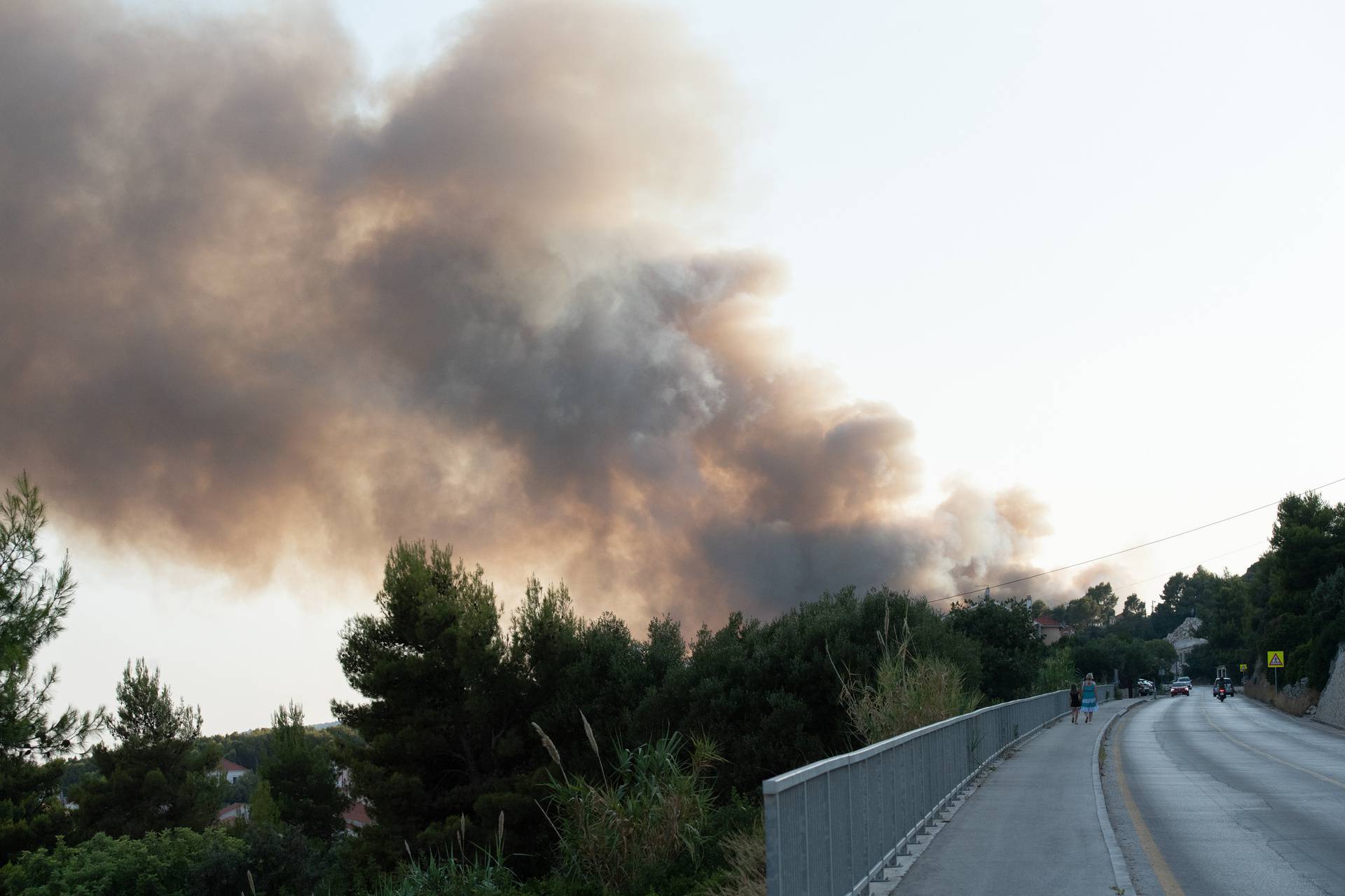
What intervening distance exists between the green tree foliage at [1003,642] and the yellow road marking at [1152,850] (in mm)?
28488

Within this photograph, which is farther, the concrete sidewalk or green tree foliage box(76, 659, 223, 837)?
green tree foliage box(76, 659, 223, 837)

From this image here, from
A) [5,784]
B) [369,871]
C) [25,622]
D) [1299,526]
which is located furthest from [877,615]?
[1299,526]

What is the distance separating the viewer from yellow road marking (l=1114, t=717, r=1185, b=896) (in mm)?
10570

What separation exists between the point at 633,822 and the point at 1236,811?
30.9 ft

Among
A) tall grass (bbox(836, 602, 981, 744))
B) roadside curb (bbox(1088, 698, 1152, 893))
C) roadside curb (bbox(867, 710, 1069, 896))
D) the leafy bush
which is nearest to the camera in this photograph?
roadside curb (bbox(1088, 698, 1152, 893))

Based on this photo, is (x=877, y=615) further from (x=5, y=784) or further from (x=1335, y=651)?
(x=1335, y=651)

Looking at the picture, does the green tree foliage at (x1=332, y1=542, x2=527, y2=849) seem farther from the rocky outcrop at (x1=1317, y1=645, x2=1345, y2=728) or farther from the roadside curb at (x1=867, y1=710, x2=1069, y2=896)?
the rocky outcrop at (x1=1317, y1=645, x2=1345, y2=728)

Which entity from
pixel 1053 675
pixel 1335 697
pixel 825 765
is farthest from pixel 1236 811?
pixel 1053 675

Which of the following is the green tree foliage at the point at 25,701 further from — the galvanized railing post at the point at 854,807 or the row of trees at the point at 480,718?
the galvanized railing post at the point at 854,807

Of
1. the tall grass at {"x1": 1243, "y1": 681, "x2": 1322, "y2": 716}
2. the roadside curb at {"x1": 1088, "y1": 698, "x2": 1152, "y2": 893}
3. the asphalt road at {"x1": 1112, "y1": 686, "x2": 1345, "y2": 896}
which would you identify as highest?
the roadside curb at {"x1": 1088, "y1": 698, "x2": 1152, "y2": 893}

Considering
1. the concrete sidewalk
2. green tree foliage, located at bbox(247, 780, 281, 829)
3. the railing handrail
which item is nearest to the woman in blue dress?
the concrete sidewalk

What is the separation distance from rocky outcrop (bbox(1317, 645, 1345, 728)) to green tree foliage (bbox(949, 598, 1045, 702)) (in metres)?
13.5

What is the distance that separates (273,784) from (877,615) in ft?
184

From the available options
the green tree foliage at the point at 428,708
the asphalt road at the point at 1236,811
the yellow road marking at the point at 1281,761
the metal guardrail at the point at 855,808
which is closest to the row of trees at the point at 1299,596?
the yellow road marking at the point at 1281,761
